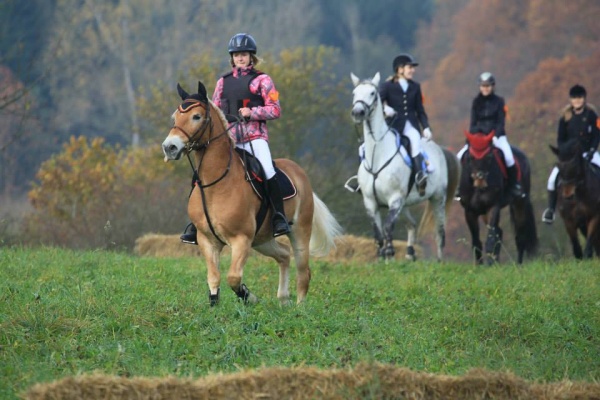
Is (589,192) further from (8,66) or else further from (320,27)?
(320,27)

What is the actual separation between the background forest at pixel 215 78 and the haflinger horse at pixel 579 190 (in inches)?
194

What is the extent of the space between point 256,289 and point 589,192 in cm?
747

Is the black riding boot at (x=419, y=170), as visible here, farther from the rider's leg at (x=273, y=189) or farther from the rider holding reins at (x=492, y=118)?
the rider's leg at (x=273, y=189)

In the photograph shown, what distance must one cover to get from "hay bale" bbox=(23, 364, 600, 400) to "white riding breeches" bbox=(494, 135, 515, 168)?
38.5 ft

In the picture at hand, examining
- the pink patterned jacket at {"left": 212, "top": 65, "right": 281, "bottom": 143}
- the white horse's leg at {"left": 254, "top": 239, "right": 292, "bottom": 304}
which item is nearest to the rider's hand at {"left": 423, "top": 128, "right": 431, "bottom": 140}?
the white horse's leg at {"left": 254, "top": 239, "right": 292, "bottom": 304}

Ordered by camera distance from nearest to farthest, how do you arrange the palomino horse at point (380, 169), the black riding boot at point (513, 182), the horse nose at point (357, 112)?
the horse nose at point (357, 112), the palomino horse at point (380, 169), the black riding boot at point (513, 182)

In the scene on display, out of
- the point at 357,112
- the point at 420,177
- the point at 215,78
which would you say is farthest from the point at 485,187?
the point at 215,78

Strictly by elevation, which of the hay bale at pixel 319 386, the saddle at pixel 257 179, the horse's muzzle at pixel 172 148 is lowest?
the hay bale at pixel 319 386

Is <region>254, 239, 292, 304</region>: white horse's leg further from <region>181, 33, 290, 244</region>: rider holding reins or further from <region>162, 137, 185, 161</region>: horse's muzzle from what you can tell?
<region>162, 137, 185, 161</region>: horse's muzzle

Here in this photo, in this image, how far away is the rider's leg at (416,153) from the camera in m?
18.7

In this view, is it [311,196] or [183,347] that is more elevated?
[311,196]

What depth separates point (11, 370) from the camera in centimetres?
824

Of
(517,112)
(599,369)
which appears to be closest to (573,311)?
(599,369)

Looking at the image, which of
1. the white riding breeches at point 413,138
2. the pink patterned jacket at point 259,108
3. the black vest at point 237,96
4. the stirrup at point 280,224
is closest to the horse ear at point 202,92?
the pink patterned jacket at point 259,108
